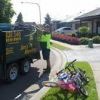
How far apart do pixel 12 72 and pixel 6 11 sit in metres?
22.7

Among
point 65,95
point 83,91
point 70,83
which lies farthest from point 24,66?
point 83,91

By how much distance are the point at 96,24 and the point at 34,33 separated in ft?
94.7

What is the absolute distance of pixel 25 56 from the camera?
1247 centimetres

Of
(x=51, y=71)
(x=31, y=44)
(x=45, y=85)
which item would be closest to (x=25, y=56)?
(x=31, y=44)

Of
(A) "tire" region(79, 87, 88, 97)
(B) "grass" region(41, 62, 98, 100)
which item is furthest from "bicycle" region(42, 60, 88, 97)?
(B) "grass" region(41, 62, 98, 100)

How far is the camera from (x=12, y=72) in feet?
37.3

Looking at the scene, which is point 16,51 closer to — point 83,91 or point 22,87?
point 22,87

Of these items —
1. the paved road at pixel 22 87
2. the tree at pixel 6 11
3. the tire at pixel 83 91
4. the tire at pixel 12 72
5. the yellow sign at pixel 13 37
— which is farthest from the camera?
the tree at pixel 6 11

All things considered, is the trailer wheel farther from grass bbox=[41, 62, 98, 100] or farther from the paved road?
grass bbox=[41, 62, 98, 100]

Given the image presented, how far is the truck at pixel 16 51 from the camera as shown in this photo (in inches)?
423

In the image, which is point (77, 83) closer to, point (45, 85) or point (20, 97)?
point (45, 85)

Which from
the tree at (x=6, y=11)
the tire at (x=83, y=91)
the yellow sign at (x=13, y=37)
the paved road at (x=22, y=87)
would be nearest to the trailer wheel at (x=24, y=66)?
the paved road at (x=22, y=87)

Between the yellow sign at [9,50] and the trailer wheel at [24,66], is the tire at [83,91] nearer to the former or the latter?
the yellow sign at [9,50]

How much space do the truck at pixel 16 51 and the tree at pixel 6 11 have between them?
19.2 m
